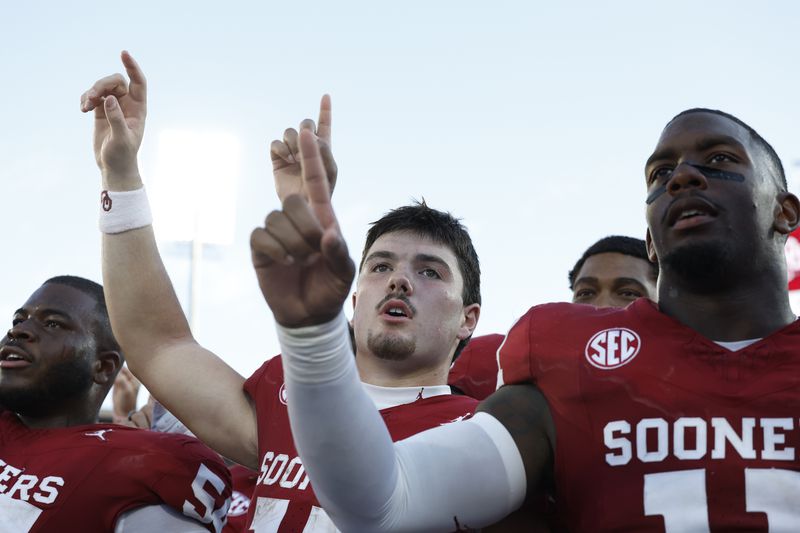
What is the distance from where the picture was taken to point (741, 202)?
6.51 ft

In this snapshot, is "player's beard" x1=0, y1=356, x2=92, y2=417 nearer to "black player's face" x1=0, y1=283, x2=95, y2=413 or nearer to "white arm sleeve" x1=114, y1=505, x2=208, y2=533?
"black player's face" x1=0, y1=283, x2=95, y2=413

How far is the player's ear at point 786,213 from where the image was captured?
82.2 inches

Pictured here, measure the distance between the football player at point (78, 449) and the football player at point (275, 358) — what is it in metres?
0.30

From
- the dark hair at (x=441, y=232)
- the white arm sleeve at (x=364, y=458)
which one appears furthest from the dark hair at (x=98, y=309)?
the white arm sleeve at (x=364, y=458)

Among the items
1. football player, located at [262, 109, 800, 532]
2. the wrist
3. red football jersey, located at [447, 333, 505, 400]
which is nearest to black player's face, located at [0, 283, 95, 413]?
the wrist

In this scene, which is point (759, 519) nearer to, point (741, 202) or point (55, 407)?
point (741, 202)

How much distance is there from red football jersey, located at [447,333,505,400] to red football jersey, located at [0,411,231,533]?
0.89m

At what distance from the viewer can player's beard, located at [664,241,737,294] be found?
194 centimetres

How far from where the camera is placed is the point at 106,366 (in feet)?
10.7

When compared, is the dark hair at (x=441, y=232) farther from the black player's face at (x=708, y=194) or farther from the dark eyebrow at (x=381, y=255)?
the black player's face at (x=708, y=194)

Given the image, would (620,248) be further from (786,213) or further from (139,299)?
(139,299)

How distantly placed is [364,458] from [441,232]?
1448mm

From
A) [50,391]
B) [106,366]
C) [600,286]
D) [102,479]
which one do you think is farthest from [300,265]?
[600,286]

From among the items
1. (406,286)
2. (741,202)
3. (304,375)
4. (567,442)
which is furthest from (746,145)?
(304,375)
